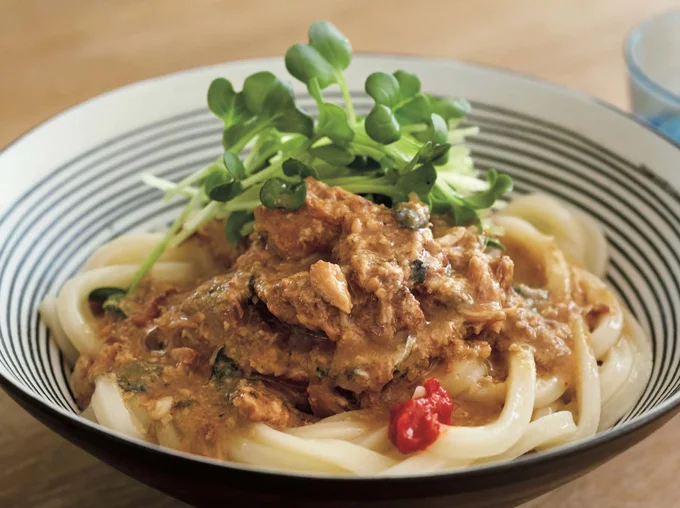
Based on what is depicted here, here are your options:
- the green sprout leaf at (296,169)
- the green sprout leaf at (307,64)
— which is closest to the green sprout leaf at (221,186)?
→ the green sprout leaf at (296,169)

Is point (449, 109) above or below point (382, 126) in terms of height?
below

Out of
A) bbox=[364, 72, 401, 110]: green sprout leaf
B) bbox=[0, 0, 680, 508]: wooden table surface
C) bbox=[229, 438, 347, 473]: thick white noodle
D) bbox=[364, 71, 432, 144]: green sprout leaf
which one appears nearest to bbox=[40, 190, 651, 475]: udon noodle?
bbox=[229, 438, 347, 473]: thick white noodle

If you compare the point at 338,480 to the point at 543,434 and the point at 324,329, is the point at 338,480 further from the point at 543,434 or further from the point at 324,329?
the point at 543,434

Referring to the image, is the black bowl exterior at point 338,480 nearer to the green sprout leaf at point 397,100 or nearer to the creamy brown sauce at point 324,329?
the creamy brown sauce at point 324,329

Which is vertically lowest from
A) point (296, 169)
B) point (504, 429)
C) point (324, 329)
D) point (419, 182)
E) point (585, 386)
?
point (585, 386)

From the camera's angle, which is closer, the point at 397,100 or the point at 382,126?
the point at 382,126

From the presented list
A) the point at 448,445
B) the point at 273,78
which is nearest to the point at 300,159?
the point at 273,78

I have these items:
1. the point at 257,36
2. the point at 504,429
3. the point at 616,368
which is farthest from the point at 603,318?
the point at 257,36
